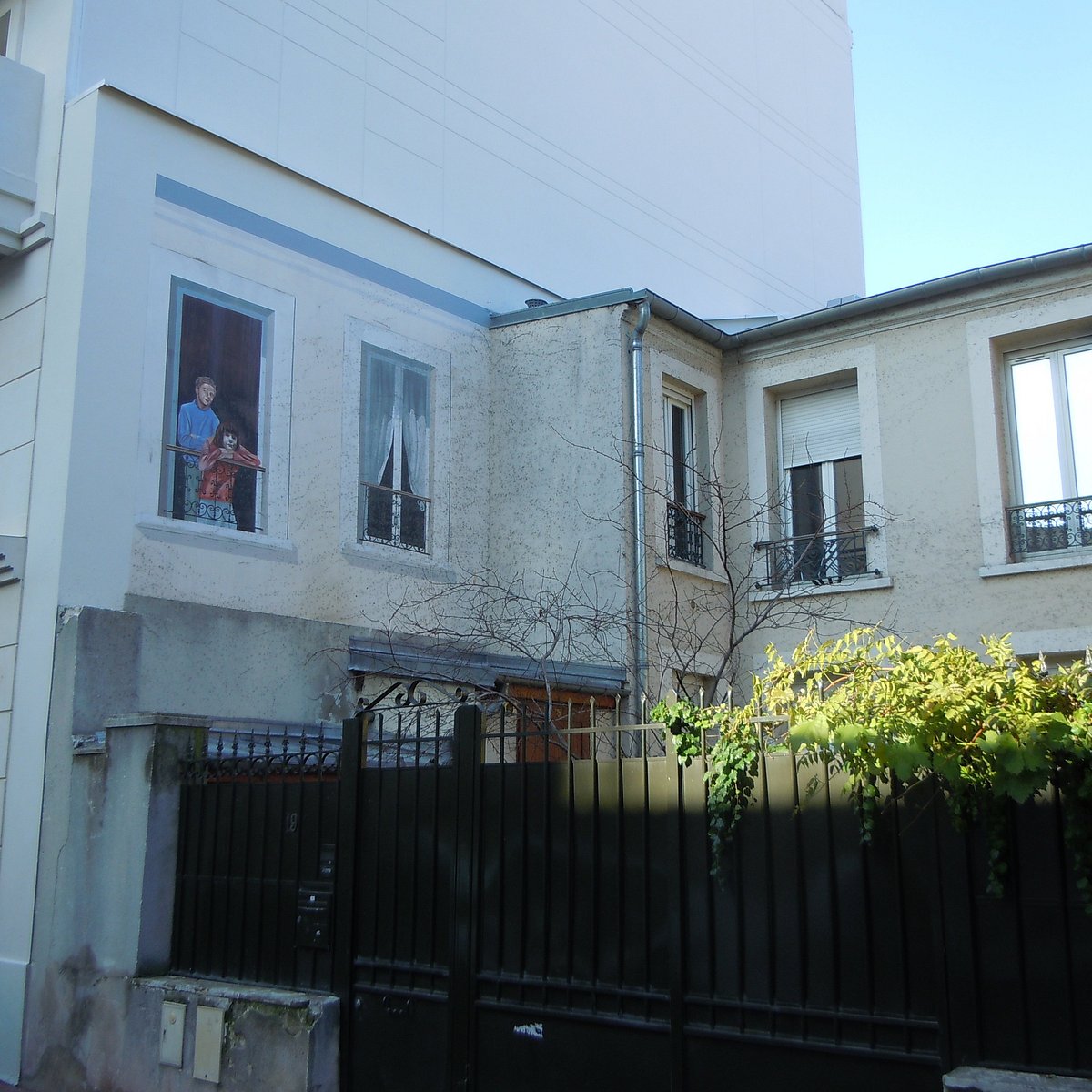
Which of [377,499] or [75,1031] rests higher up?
[377,499]

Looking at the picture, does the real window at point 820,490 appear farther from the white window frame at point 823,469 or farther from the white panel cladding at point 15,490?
the white panel cladding at point 15,490

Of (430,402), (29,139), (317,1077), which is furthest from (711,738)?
(29,139)

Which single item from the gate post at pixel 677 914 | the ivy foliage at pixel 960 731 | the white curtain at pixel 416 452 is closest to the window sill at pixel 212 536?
the white curtain at pixel 416 452

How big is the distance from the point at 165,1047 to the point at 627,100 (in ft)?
46.1

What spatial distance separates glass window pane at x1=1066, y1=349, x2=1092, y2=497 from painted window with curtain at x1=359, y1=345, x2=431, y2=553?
6.36 metres

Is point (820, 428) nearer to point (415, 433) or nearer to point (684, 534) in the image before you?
point (684, 534)

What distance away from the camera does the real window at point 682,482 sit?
13148mm

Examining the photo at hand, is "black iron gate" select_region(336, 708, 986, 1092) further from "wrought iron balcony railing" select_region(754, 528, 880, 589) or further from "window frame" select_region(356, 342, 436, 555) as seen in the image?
"wrought iron balcony railing" select_region(754, 528, 880, 589)

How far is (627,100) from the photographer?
17688 mm

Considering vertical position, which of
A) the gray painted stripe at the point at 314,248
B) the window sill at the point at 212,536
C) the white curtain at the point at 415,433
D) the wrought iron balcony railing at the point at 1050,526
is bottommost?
the window sill at the point at 212,536

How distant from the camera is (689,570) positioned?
13047mm

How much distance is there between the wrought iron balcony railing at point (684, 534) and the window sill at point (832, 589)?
0.77 m

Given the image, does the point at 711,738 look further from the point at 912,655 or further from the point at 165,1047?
the point at 165,1047

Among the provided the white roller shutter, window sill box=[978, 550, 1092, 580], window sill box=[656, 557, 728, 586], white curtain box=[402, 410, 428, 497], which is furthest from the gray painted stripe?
window sill box=[978, 550, 1092, 580]
